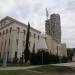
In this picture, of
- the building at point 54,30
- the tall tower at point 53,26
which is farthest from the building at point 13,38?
the tall tower at point 53,26

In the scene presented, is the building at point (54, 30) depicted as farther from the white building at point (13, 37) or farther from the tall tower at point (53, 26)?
the white building at point (13, 37)

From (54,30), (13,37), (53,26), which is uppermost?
(53,26)

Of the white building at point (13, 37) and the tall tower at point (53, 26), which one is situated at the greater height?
the tall tower at point (53, 26)

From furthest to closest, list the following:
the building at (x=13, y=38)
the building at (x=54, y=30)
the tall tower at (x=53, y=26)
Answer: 1. the tall tower at (x=53, y=26)
2. the building at (x=54, y=30)
3. the building at (x=13, y=38)

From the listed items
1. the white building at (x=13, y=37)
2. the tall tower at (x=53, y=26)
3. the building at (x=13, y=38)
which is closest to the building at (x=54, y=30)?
the tall tower at (x=53, y=26)

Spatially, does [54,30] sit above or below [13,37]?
above

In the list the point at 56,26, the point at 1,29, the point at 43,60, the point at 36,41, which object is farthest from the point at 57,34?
the point at 43,60

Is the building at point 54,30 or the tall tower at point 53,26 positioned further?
the tall tower at point 53,26

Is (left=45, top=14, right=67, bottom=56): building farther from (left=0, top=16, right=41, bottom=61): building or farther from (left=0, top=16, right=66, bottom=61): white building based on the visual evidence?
(left=0, top=16, right=41, bottom=61): building

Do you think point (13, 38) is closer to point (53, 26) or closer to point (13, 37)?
point (13, 37)

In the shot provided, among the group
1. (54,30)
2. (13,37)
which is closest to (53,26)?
(54,30)

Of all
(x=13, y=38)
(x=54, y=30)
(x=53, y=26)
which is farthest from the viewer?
(x=54, y=30)

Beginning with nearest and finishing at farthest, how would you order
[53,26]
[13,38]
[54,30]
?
[13,38] → [53,26] → [54,30]

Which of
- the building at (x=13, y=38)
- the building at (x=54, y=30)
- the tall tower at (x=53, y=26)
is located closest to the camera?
the building at (x=13, y=38)
